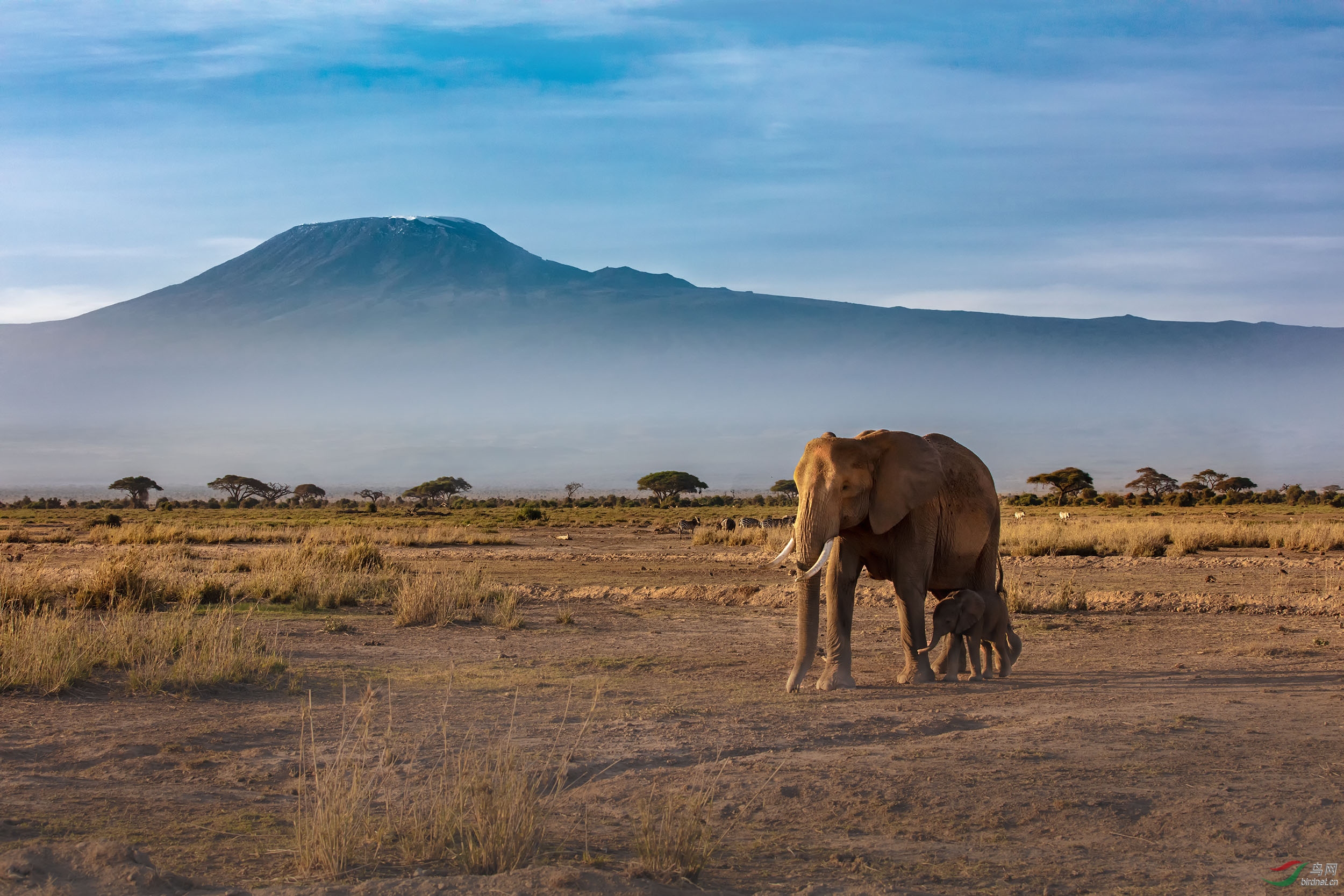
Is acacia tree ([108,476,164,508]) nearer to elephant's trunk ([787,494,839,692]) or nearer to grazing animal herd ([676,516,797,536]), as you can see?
grazing animal herd ([676,516,797,536])

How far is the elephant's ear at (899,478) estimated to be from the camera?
10117 millimetres

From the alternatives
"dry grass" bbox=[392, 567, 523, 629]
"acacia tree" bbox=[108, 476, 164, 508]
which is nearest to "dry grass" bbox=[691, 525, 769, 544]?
"dry grass" bbox=[392, 567, 523, 629]

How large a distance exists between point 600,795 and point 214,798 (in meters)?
2.29

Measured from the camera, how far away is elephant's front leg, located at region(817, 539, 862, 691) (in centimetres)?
1041

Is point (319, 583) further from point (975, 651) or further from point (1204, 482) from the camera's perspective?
point (1204, 482)

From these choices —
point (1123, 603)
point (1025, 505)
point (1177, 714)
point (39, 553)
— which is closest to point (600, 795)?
point (1177, 714)

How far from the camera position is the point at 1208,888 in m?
5.18

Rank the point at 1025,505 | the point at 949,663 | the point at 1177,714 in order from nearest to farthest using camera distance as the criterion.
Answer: the point at 1177,714, the point at 949,663, the point at 1025,505

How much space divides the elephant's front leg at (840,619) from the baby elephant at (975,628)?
0.93 meters

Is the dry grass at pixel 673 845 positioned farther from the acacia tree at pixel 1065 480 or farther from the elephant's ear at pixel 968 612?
the acacia tree at pixel 1065 480

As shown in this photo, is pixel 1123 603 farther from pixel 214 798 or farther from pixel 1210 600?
pixel 214 798

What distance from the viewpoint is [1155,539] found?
30.0 m

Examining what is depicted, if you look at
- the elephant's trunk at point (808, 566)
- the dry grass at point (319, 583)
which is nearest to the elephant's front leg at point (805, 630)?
the elephant's trunk at point (808, 566)

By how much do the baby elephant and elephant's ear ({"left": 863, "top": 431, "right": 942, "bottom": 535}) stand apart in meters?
1.21
